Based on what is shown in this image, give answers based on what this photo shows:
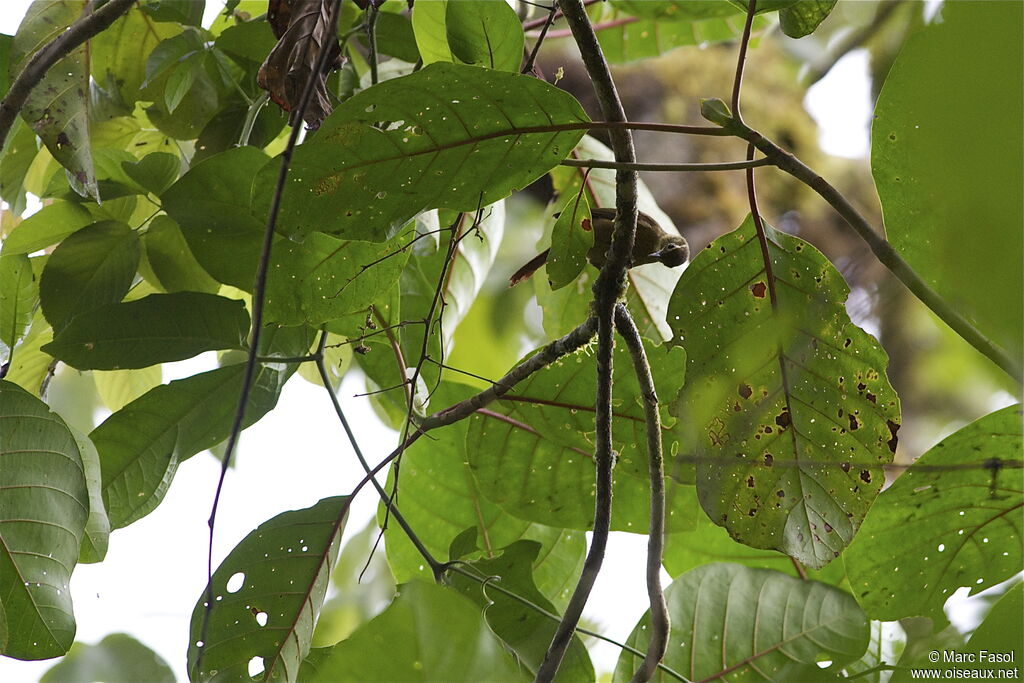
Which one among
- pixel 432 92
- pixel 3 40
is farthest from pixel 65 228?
pixel 432 92

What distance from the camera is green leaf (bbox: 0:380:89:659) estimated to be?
0.56 meters

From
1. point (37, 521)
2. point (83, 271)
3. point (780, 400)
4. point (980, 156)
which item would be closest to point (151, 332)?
point (83, 271)

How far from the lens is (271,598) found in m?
0.64

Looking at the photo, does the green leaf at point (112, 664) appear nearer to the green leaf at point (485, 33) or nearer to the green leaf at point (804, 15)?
the green leaf at point (485, 33)

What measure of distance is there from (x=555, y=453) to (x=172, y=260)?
409mm

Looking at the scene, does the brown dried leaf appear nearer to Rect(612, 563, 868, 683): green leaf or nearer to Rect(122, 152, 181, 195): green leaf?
Rect(122, 152, 181, 195): green leaf

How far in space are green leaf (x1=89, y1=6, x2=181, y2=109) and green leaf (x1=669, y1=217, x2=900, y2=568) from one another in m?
0.58

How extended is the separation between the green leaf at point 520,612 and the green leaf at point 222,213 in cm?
32

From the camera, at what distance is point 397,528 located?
2.68ft

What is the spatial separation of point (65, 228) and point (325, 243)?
0.25m

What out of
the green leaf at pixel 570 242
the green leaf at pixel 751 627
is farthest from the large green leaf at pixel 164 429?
the green leaf at pixel 751 627

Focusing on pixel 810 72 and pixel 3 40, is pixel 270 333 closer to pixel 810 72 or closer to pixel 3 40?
pixel 3 40

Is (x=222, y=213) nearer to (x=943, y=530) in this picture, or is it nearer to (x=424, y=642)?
(x=424, y=642)

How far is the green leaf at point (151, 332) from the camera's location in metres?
0.69
